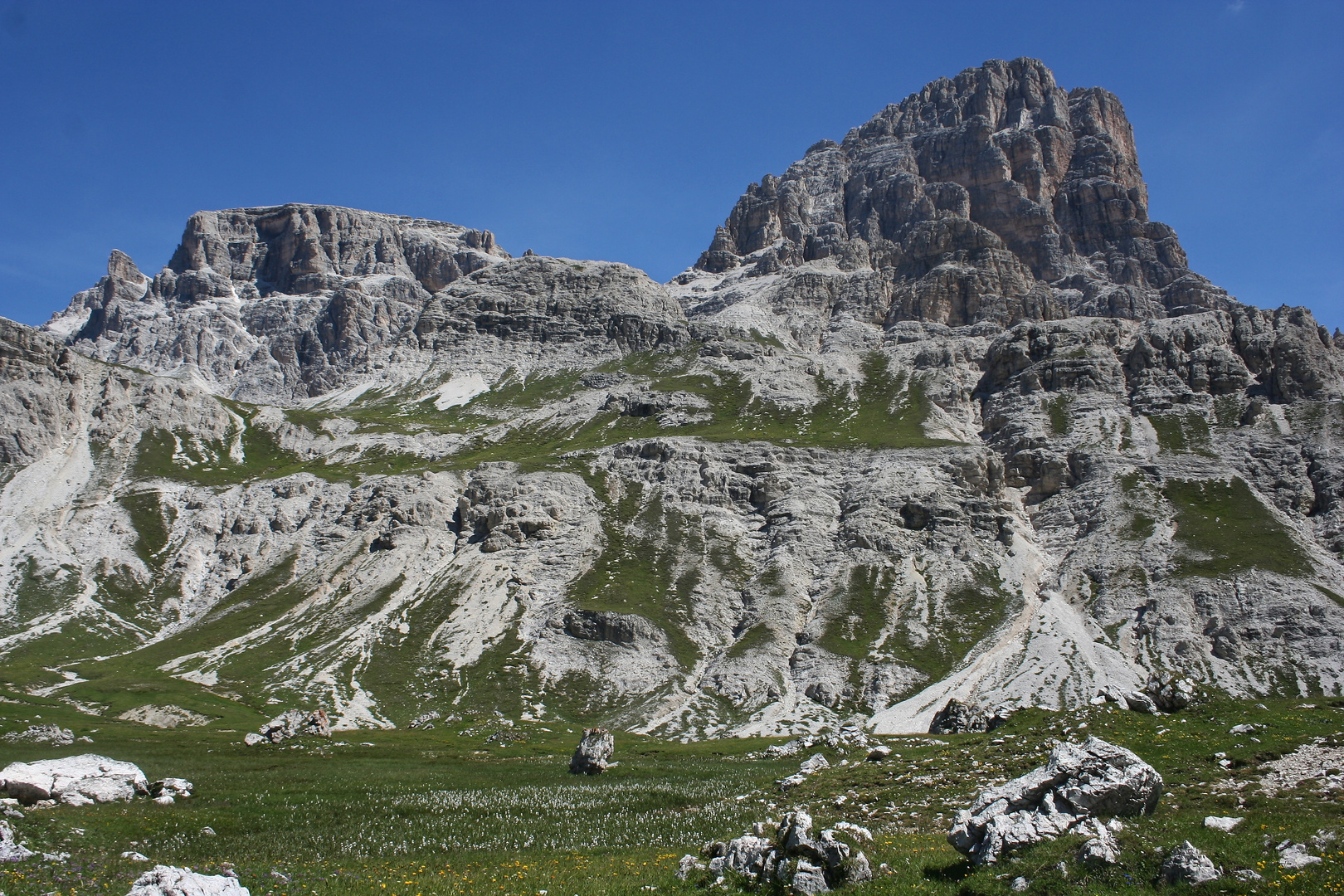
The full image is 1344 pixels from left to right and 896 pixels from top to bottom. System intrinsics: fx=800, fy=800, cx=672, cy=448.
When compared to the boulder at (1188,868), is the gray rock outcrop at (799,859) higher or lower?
lower

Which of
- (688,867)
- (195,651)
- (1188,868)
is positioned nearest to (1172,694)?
(1188,868)

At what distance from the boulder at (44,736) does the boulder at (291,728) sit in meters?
11.8

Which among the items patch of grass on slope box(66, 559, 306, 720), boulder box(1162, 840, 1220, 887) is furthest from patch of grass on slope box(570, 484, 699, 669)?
boulder box(1162, 840, 1220, 887)

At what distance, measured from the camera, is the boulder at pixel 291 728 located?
67000mm

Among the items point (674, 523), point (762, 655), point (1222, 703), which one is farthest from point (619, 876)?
point (674, 523)

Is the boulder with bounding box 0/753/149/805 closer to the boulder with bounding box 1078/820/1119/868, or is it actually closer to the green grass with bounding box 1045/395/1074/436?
the boulder with bounding box 1078/820/1119/868

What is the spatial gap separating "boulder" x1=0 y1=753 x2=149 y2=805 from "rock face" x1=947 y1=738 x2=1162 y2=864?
1382 inches

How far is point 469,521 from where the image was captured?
153 metres

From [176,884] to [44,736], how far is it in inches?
2202

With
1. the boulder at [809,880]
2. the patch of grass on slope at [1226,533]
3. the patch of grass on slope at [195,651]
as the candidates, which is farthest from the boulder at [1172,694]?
the patch of grass on slope at [195,651]

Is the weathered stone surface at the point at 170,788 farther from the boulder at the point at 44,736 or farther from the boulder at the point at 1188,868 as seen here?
the boulder at the point at 1188,868

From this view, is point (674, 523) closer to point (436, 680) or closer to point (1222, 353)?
point (436, 680)

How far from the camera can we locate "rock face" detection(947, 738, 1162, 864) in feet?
63.8

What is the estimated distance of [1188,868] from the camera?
52.5 feet
